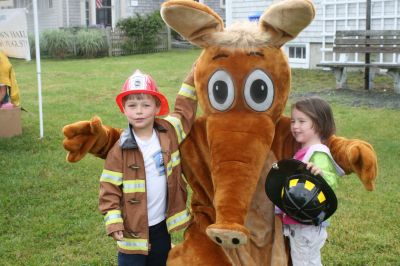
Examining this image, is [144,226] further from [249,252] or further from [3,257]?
[3,257]

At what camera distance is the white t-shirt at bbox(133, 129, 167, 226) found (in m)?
2.67

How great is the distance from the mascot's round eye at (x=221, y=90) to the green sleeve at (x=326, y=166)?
480mm

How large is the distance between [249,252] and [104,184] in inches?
31.6

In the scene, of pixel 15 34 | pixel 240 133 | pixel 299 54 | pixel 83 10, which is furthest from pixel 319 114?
pixel 83 10

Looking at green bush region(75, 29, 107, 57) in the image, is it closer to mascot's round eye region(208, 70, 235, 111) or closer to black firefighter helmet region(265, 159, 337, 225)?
mascot's round eye region(208, 70, 235, 111)

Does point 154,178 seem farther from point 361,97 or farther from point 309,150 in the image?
point 361,97

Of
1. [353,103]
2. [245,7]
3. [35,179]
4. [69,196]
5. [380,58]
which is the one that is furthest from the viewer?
[245,7]

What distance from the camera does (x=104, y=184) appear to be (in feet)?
8.46

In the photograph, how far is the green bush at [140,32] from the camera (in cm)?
2062

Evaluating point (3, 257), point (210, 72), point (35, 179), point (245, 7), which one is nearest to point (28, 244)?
point (3, 257)

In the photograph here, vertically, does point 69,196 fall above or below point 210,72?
below

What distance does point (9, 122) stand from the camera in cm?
747

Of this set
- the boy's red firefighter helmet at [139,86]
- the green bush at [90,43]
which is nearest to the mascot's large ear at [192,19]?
the boy's red firefighter helmet at [139,86]

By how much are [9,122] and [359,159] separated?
19.9ft
